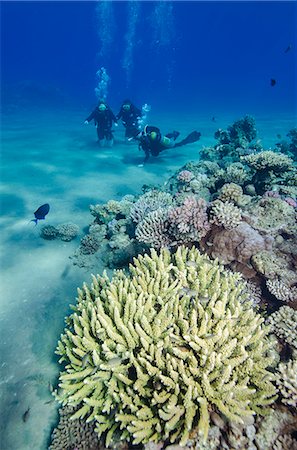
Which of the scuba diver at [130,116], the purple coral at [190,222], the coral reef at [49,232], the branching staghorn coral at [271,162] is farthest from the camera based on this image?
the scuba diver at [130,116]

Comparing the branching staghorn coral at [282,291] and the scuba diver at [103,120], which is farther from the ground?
the scuba diver at [103,120]

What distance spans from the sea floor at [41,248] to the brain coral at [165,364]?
2.96 ft

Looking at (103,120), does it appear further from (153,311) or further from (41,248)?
(153,311)

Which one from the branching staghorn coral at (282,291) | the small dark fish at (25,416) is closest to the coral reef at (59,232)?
the small dark fish at (25,416)

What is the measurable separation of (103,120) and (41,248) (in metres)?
9.98

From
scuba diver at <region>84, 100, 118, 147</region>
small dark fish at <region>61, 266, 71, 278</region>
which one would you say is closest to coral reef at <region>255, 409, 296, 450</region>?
small dark fish at <region>61, 266, 71, 278</region>

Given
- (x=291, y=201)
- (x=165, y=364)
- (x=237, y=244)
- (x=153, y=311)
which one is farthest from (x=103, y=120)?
(x=165, y=364)

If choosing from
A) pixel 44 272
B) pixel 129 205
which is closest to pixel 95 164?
pixel 129 205

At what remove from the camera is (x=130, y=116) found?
1541 centimetres

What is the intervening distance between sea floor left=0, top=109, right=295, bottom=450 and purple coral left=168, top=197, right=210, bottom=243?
2286 millimetres

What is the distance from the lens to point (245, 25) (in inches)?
5856

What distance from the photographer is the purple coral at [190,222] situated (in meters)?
4.90

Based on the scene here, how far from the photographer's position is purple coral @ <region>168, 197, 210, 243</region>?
4.90 metres

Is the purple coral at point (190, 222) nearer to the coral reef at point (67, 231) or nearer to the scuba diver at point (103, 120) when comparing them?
the coral reef at point (67, 231)
